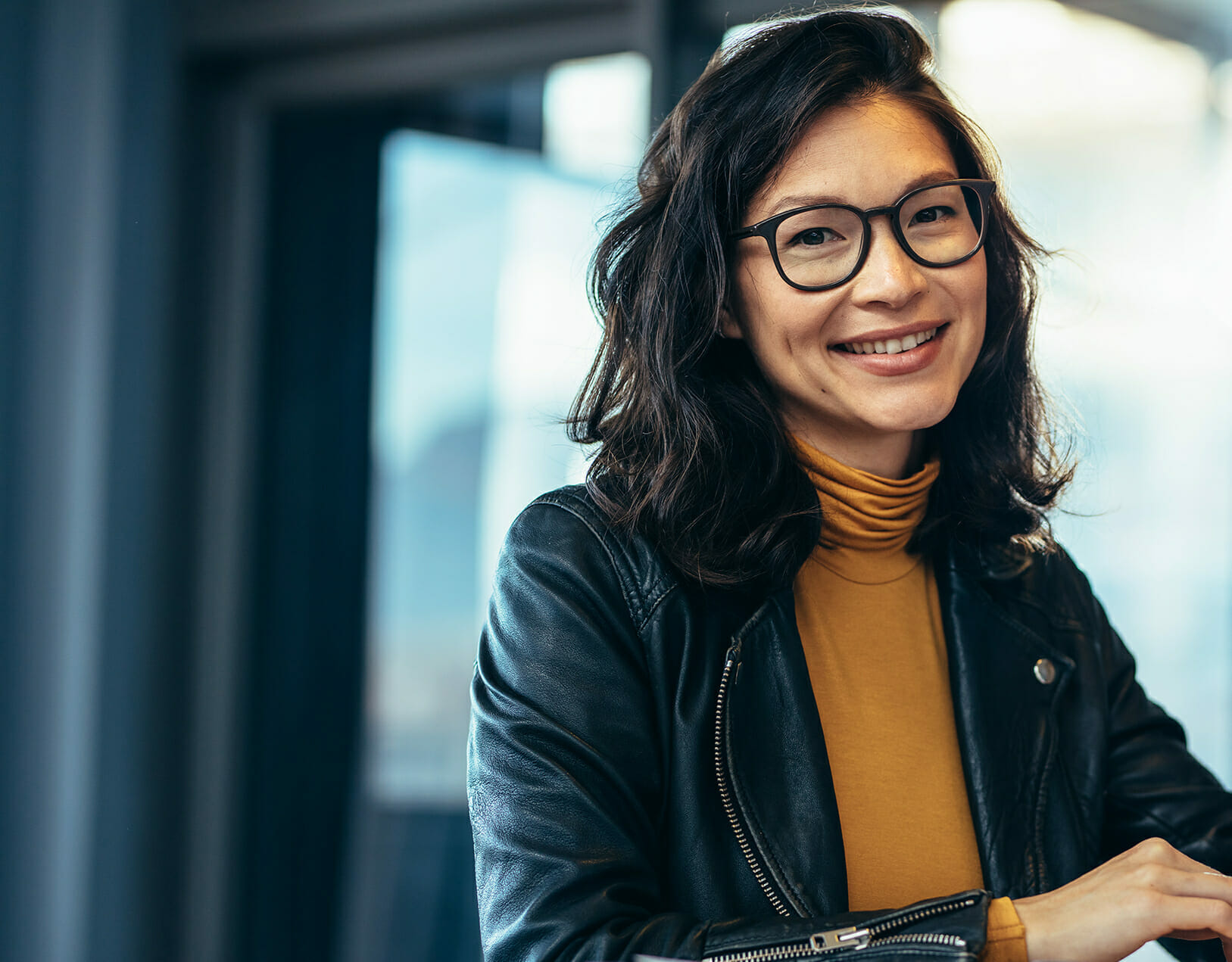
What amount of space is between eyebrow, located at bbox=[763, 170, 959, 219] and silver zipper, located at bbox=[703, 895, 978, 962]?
0.61 meters

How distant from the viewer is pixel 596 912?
3.03ft

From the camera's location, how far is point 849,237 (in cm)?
112

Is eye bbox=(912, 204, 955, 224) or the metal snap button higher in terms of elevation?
eye bbox=(912, 204, 955, 224)

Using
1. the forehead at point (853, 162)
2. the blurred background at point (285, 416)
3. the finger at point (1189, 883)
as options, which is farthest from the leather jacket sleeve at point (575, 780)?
the blurred background at point (285, 416)

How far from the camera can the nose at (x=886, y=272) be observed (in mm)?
1098

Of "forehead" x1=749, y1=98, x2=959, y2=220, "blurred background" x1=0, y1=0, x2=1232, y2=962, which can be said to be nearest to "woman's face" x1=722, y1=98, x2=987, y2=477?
"forehead" x1=749, y1=98, x2=959, y2=220

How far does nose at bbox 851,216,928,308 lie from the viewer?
3.60 feet

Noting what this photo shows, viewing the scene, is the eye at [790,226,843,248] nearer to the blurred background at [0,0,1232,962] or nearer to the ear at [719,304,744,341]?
the ear at [719,304,744,341]


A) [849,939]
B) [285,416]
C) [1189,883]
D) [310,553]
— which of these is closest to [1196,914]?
[1189,883]

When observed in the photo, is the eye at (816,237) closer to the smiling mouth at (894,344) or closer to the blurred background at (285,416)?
the smiling mouth at (894,344)

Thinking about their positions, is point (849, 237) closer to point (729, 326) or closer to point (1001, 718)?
point (729, 326)

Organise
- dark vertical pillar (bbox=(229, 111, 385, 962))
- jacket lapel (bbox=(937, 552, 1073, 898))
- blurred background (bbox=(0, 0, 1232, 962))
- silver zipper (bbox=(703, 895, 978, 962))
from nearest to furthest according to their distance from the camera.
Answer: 1. silver zipper (bbox=(703, 895, 978, 962))
2. jacket lapel (bbox=(937, 552, 1073, 898))
3. blurred background (bbox=(0, 0, 1232, 962))
4. dark vertical pillar (bbox=(229, 111, 385, 962))

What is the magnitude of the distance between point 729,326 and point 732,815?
48 cm

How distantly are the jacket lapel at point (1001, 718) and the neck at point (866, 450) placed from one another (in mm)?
132
